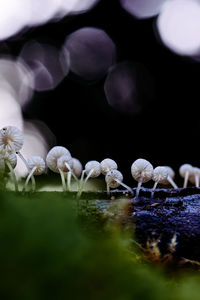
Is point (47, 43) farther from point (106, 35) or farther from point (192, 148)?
point (192, 148)

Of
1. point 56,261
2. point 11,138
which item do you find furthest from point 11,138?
point 56,261

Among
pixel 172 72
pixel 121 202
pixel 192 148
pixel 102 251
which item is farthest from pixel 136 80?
pixel 102 251

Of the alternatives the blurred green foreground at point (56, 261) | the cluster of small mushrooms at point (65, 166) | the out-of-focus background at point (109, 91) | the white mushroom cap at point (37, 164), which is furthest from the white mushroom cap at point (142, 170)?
the out-of-focus background at point (109, 91)

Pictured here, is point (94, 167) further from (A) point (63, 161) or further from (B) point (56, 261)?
(B) point (56, 261)

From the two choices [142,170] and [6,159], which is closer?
[6,159]

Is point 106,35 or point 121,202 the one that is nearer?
point 121,202

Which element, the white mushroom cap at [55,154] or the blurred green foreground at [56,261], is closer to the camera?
the blurred green foreground at [56,261]

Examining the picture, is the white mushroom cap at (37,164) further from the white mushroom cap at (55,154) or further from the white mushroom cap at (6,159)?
the white mushroom cap at (6,159)
